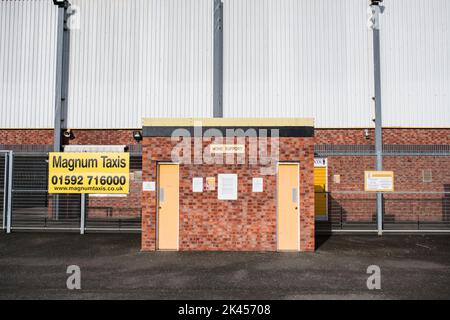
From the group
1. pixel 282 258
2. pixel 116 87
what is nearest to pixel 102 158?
pixel 116 87

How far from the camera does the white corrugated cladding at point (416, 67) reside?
1406 cm

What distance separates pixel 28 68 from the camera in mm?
14508

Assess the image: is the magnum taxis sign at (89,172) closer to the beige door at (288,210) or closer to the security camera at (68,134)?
the security camera at (68,134)

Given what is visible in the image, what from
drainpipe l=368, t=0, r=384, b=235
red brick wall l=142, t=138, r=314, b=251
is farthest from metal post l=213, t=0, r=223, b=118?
drainpipe l=368, t=0, r=384, b=235

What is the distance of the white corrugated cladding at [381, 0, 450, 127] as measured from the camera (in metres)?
14.1

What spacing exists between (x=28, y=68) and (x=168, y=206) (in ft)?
36.1

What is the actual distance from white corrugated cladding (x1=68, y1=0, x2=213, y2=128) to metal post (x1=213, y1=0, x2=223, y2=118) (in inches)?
10.4

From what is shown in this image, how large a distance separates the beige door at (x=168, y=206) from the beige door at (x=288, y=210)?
8.95 feet

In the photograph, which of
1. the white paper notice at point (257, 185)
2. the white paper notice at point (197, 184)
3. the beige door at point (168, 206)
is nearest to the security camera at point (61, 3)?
the beige door at point (168, 206)

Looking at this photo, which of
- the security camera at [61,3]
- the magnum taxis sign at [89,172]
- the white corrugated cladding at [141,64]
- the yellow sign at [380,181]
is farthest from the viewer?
the security camera at [61,3]

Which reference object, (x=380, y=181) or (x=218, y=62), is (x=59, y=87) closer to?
(x=218, y=62)

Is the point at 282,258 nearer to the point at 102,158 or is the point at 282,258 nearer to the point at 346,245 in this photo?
the point at 346,245

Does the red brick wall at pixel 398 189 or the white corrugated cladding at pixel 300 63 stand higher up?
the white corrugated cladding at pixel 300 63

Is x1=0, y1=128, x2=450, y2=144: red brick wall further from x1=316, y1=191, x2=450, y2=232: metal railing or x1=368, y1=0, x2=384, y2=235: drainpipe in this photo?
x1=316, y1=191, x2=450, y2=232: metal railing
